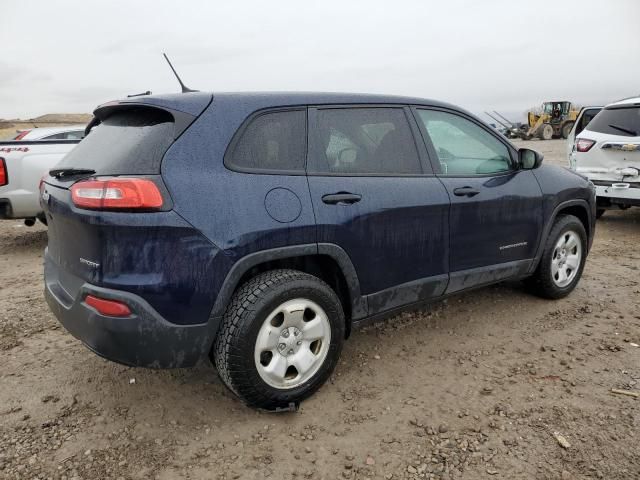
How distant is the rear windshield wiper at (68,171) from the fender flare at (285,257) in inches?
34.1

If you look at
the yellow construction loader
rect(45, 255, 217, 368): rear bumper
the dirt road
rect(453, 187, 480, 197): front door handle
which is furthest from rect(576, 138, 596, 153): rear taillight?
the yellow construction loader

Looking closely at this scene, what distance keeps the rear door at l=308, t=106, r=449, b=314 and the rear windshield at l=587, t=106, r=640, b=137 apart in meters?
4.71

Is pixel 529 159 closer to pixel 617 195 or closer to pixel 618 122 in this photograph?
pixel 617 195

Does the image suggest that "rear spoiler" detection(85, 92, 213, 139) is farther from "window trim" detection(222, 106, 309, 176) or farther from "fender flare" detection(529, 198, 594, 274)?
"fender flare" detection(529, 198, 594, 274)

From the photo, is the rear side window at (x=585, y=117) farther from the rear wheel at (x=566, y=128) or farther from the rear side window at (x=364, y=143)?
the rear wheel at (x=566, y=128)

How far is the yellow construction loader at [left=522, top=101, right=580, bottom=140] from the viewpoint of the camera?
30.5 meters

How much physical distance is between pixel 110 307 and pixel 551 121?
33.6 m

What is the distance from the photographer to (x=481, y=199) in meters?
3.42

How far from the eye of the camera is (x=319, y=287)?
8.70ft

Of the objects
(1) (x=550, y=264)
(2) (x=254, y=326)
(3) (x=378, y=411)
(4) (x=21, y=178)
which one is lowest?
(3) (x=378, y=411)

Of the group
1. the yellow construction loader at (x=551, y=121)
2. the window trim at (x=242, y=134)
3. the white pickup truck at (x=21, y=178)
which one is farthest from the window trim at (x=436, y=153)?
the yellow construction loader at (x=551, y=121)

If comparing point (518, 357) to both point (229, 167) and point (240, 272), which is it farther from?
point (229, 167)

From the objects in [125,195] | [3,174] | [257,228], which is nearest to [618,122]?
[257,228]

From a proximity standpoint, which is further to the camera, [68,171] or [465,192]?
[465,192]
